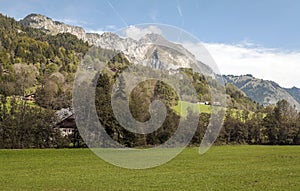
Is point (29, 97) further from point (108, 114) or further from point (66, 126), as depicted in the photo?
point (108, 114)

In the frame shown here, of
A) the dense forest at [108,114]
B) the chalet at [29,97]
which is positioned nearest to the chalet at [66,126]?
the dense forest at [108,114]

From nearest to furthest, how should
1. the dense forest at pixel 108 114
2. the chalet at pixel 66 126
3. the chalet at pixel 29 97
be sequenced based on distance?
the dense forest at pixel 108 114
the chalet at pixel 66 126
the chalet at pixel 29 97

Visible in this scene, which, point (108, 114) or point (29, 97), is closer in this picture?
point (108, 114)

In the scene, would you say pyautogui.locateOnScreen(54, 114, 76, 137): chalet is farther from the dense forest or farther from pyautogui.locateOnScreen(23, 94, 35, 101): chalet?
pyautogui.locateOnScreen(23, 94, 35, 101): chalet

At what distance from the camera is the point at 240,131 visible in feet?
→ 288

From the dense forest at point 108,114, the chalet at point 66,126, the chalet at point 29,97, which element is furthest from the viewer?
the chalet at point 29,97

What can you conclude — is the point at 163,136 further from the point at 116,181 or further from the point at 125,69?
the point at 116,181

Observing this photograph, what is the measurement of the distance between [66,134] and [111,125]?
15041mm

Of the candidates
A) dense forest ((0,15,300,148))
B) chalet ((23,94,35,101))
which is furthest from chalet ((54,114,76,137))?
chalet ((23,94,35,101))

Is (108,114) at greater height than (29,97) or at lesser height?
Answer: lesser

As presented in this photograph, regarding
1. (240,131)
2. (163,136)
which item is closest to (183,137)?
(163,136)

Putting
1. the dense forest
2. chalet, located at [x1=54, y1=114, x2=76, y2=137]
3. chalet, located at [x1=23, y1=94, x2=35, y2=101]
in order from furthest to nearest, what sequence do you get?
1. chalet, located at [x1=23, y1=94, x2=35, y2=101]
2. chalet, located at [x1=54, y1=114, x2=76, y2=137]
3. the dense forest

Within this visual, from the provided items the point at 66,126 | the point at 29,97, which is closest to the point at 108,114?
the point at 66,126

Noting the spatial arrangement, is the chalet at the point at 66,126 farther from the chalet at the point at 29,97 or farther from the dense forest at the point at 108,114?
the chalet at the point at 29,97
